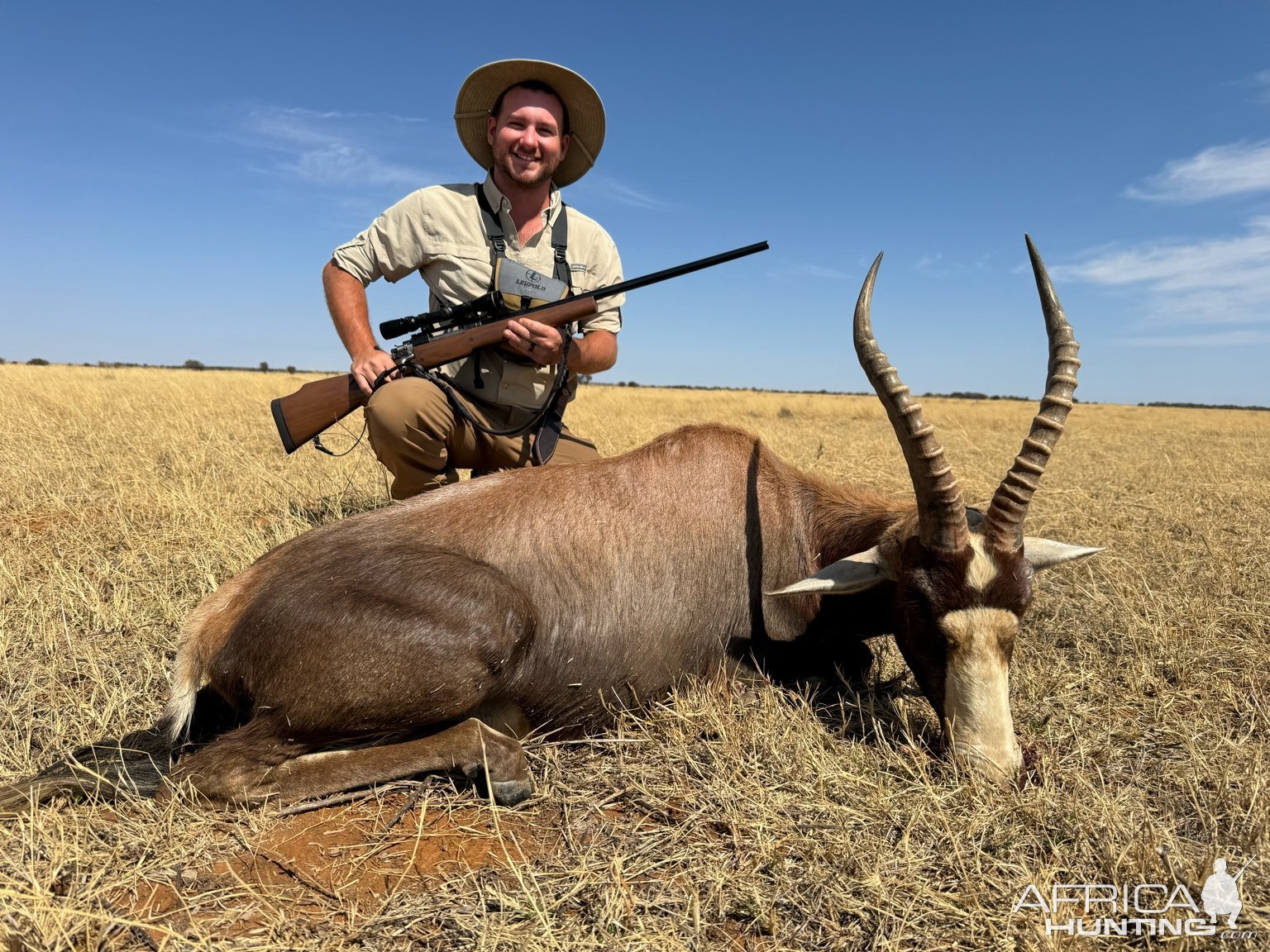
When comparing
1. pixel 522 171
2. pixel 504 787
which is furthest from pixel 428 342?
pixel 504 787

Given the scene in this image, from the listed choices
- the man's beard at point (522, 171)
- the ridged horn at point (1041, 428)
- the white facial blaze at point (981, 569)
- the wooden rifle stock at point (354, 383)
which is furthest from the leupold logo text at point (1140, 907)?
the man's beard at point (522, 171)

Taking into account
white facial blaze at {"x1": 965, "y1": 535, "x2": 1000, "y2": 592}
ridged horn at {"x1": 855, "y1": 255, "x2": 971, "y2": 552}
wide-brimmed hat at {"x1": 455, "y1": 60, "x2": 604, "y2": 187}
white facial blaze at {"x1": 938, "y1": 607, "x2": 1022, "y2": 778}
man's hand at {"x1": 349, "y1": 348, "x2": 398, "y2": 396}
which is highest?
wide-brimmed hat at {"x1": 455, "y1": 60, "x2": 604, "y2": 187}

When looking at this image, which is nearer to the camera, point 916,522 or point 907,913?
point 907,913

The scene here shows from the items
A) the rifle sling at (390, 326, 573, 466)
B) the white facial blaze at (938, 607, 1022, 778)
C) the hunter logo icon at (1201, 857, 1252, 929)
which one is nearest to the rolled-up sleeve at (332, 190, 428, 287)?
the rifle sling at (390, 326, 573, 466)

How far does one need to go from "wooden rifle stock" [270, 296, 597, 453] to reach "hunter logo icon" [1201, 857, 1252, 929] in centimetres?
450

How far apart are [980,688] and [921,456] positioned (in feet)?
3.15

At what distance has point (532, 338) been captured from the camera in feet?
17.4

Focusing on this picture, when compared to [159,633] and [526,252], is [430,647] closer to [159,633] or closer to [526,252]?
[159,633]

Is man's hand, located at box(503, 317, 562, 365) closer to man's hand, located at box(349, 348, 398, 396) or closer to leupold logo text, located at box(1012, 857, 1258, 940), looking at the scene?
man's hand, located at box(349, 348, 398, 396)

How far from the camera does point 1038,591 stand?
5488 mm

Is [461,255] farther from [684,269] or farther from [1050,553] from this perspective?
[1050,553]

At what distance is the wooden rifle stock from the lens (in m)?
5.28

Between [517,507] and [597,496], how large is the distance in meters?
0.40

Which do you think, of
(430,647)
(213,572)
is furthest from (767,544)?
(213,572)
